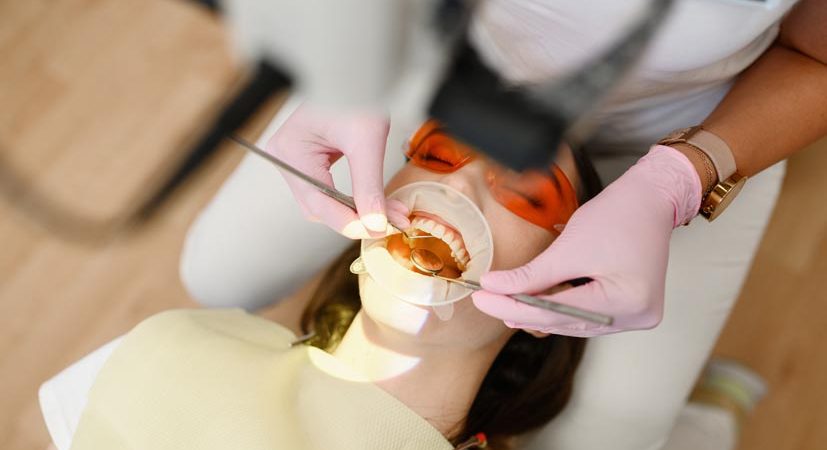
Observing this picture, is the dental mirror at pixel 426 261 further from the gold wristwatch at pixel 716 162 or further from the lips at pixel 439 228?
the gold wristwatch at pixel 716 162

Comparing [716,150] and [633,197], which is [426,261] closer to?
[633,197]

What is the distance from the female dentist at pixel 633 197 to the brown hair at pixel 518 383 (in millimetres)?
48

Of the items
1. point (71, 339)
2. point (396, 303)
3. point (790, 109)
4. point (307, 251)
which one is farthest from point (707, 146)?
point (71, 339)

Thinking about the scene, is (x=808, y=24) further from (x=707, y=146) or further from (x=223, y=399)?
(x=223, y=399)

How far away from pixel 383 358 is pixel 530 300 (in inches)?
11.5

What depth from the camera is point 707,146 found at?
0.98 metres

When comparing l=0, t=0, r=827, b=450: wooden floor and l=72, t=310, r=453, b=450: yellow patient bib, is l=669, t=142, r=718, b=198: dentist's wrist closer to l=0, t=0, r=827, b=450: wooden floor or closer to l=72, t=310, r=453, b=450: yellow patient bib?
l=72, t=310, r=453, b=450: yellow patient bib

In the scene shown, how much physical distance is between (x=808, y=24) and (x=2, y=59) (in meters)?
1.81

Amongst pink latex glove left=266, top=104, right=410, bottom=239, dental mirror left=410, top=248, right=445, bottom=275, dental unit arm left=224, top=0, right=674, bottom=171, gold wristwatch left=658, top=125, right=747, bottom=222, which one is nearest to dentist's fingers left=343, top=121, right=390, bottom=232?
pink latex glove left=266, top=104, right=410, bottom=239

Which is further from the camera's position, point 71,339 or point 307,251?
point 71,339

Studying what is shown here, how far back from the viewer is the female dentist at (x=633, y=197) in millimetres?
876

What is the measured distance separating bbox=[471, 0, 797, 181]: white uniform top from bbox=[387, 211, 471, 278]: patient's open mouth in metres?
0.22

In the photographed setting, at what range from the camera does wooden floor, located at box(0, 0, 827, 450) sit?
1.61 metres

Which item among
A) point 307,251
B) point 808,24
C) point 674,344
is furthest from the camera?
point 307,251
